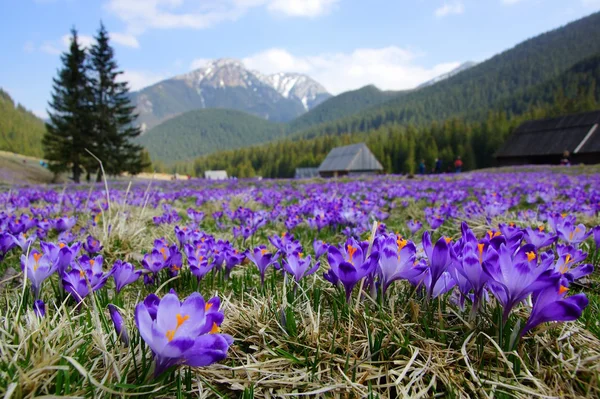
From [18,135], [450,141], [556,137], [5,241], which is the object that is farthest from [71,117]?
[18,135]

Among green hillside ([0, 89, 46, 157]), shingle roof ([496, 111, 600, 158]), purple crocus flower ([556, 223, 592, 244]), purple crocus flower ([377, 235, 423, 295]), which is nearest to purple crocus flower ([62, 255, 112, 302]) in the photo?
purple crocus flower ([377, 235, 423, 295])

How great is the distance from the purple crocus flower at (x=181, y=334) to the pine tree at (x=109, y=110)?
38.6 m

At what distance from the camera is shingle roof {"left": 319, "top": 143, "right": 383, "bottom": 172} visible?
196 ft

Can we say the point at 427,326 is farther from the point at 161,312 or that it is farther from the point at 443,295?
the point at 161,312

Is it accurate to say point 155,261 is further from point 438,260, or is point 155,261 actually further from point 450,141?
point 450,141

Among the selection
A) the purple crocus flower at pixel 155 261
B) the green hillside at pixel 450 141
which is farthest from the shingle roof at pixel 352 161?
the purple crocus flower at pixel 155 261

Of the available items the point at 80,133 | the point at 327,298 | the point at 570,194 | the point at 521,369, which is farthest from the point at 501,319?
the point at 80,133

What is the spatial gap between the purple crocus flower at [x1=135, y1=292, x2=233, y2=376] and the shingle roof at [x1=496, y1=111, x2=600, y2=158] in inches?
2006

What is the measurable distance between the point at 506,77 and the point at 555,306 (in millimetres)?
205438

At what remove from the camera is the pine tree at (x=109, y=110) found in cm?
3575

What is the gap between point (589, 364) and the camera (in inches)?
47.1

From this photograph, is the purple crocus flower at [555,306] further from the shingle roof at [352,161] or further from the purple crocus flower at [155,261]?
the shingle roof at [352,161]

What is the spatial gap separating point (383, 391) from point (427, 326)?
293 millimetres

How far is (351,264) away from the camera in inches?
55.1
